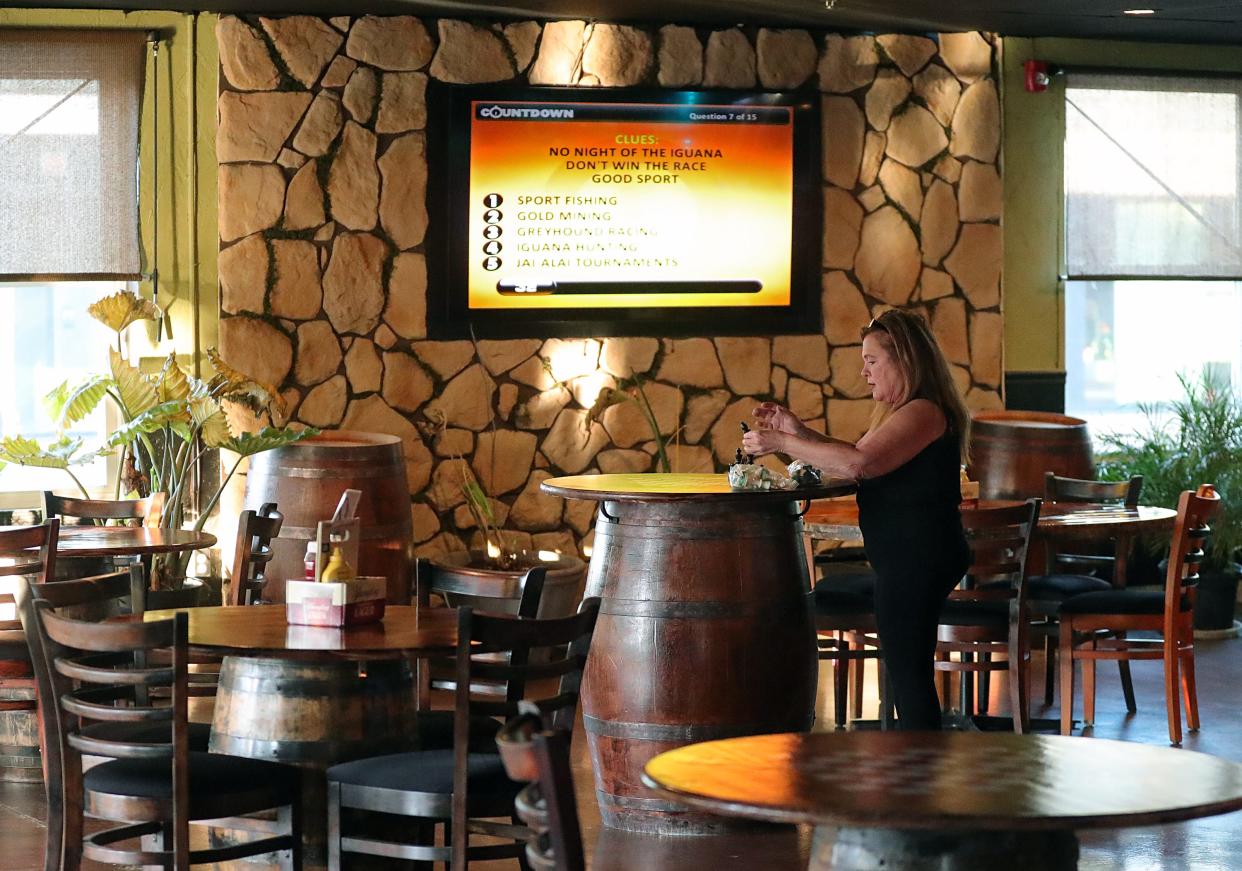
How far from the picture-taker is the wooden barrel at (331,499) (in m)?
6.38

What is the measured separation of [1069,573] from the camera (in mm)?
6906

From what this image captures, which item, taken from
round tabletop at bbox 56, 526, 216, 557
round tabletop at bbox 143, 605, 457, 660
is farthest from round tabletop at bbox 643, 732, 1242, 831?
round tabletop at bbox 56, 526, 216, 557

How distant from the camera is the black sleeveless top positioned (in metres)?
4.32

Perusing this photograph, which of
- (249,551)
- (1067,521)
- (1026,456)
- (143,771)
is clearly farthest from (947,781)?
Answer: (1026,456)

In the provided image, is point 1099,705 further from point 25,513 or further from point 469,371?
point 25,513

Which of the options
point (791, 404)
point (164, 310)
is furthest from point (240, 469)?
point (791, 404)

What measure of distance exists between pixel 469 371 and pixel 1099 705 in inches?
114

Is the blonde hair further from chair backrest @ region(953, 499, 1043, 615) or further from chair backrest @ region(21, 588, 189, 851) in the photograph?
chair backrest @ region(21, 588, 189, 851)

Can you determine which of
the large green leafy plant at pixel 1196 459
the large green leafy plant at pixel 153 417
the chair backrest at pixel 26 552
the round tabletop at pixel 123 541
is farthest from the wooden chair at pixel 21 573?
the large green leafy plant at pixel 1196 459

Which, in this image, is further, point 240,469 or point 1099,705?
point 240,469

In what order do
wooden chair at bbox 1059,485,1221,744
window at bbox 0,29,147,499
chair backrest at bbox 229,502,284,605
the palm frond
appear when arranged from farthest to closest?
window at bbox 0,29,147,499
the palm frond
wooden chair at bbox 1059,485,1221,744
chair backrest at bbox 229,502,284,605

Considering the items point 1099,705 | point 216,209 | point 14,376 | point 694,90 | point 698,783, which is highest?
point 694,90

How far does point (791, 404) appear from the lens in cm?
787

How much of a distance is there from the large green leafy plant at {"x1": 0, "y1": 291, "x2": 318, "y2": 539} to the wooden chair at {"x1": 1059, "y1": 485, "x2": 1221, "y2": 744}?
113 inches
